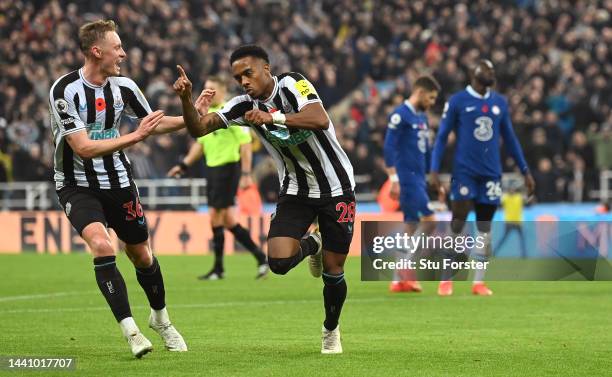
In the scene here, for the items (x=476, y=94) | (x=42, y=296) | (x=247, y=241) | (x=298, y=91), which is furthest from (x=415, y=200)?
(x=298, y=91)

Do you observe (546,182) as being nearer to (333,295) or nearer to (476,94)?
(476,94)

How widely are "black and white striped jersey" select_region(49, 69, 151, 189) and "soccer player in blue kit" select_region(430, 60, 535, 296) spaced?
5.36 metres

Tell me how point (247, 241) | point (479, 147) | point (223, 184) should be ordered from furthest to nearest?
point (247, 241) < point (223, 184) < point (479, 147)

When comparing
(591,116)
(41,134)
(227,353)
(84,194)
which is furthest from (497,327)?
(41,134)

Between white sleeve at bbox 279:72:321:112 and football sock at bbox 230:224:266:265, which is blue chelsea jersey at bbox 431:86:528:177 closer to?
football sock at bbox 230:224:266:265

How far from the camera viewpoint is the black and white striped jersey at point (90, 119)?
8.33 metres

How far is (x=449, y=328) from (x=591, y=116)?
16877 mm

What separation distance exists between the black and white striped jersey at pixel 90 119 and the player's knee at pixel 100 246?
466mm

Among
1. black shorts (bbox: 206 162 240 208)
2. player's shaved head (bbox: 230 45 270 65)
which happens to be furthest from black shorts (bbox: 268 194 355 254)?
black shorts (bbox: 206 162 240 208)

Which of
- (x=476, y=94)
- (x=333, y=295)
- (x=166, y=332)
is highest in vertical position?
(x=476, y=94)

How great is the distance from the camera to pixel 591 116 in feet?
86.2

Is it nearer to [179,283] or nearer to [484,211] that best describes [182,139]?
[179,283]

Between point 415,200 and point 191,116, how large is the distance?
19.9 feet

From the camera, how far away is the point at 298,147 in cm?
862
